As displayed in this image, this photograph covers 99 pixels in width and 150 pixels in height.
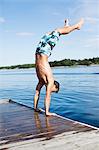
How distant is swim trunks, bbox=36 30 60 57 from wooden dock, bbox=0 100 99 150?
1548mm

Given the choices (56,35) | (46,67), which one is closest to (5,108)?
(46,67)

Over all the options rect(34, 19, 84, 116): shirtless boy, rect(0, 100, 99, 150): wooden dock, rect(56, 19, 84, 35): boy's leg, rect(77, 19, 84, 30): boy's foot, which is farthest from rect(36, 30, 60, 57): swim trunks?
rect(0, 100, 99, 150): wooden dock

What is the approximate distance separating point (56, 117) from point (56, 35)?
1.88 metres

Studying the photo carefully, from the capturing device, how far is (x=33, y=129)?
5688mm

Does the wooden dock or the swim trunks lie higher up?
the swim trunks

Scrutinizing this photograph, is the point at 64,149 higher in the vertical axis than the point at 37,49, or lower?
lower

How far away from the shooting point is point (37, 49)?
6898 millimetres

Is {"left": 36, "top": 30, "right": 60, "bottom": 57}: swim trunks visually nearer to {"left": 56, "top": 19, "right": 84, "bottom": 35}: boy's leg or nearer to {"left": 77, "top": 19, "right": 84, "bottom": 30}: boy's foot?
{"left": 56, "top": 19, "right": 84, "bottom": 35}: boy's leg

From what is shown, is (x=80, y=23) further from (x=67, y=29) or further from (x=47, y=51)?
(x=47, y=51)

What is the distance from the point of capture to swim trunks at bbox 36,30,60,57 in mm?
6738

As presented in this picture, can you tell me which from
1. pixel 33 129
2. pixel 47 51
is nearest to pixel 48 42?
pixel 47 51

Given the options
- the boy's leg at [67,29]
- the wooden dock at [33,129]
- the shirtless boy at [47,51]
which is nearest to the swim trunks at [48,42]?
the shirtless boy at [47,51]

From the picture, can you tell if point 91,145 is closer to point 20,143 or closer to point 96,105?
point 20,143

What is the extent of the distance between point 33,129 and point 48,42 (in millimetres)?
2123
